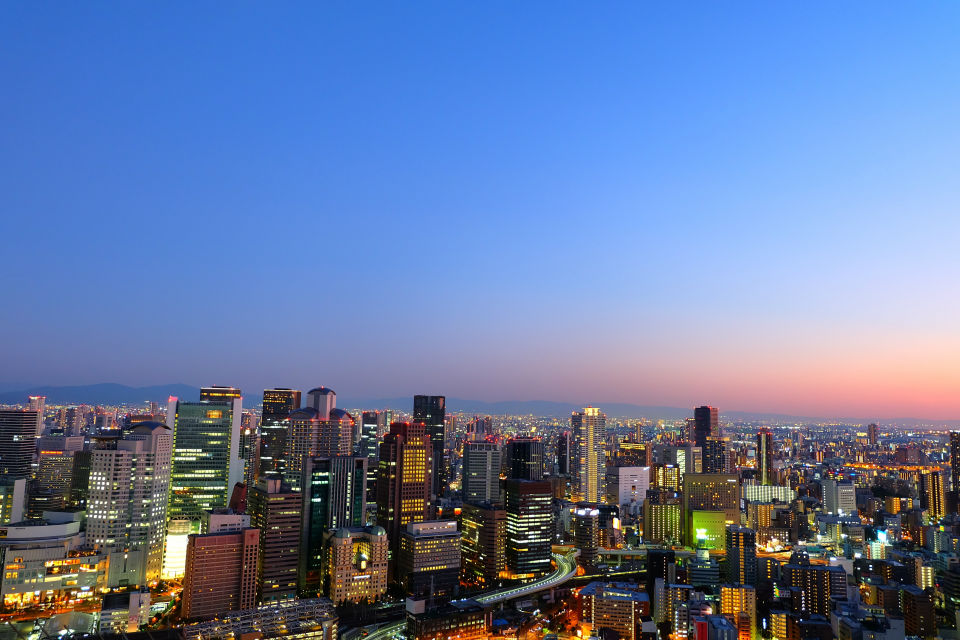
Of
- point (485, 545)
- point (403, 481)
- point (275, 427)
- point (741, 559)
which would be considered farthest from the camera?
point (275, 427)

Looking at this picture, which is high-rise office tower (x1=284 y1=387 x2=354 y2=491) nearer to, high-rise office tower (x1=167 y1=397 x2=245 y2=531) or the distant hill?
high-rise office tower (x1=167 y1=397 x2=245 y2=531)

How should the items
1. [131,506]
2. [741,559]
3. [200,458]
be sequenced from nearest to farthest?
[131,506] → [741,559] → [200,458]

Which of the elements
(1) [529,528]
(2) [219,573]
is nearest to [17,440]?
(2) [219,573]

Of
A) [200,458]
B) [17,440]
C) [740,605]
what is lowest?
[740,605]

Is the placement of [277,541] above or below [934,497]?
above

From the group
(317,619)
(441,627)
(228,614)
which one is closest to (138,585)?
(228,614)

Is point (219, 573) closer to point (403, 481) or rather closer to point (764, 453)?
point (403, 481)

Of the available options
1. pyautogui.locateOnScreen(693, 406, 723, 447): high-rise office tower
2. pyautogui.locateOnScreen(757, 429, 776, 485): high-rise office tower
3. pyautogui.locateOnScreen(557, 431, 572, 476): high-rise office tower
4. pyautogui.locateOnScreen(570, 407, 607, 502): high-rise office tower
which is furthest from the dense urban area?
pyautogui.locateOnScreen(693, 406, 723, 447): high-rise office tower
